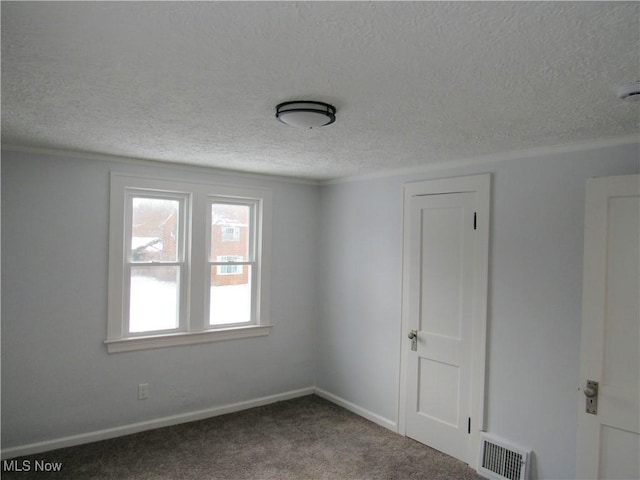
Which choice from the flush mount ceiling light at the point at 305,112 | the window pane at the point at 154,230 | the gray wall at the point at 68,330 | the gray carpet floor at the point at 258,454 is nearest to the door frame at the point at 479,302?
the gray carpet floor at the point at 258,454

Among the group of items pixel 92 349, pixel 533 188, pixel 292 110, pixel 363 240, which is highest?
pixel 292 110

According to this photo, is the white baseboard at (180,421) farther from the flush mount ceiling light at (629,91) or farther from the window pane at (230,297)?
the flush mount ceiling light at (629,91)

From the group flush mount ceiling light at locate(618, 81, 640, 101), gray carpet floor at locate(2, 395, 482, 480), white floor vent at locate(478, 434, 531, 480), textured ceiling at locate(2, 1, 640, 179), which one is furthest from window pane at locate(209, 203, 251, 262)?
flush mount ceiling light at locate(618, 81, 640, 101)

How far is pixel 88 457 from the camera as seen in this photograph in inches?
126

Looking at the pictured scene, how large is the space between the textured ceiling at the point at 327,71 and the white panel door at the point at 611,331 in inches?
17.9

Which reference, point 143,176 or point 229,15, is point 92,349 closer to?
point 143,176

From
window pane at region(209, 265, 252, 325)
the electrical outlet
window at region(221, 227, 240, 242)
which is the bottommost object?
the electrical outlet

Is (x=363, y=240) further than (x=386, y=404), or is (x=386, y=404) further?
(x=363, y=240)

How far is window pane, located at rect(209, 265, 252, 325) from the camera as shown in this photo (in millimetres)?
4191

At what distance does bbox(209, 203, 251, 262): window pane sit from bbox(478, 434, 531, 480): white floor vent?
2.70 meters

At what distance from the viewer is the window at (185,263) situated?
3.63 meters

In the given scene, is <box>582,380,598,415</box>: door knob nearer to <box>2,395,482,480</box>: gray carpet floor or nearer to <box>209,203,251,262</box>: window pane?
<box>2,395,482,480</box>: gray carpet floor

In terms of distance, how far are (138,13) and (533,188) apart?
2612 millimetres

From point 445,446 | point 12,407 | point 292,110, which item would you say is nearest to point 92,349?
point 12,407
